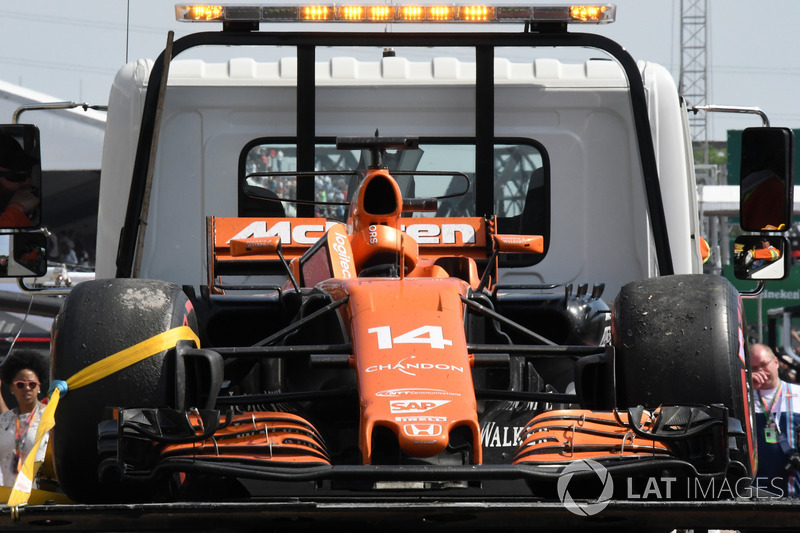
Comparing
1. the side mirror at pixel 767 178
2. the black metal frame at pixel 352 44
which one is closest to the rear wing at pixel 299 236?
the black metal frame at pixel 352 44

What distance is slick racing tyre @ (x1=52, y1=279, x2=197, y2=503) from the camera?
351cm

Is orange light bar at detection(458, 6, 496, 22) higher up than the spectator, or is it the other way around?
orange light bar at detection(458, 6, 496, 22)

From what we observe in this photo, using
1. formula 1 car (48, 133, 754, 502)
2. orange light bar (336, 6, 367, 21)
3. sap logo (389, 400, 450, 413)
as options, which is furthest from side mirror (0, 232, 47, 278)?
sap logo (389, 400, 450, 413)

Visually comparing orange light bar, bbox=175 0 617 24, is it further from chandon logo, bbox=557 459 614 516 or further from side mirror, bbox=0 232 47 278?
chandon logo, bbox=557 459 614 516

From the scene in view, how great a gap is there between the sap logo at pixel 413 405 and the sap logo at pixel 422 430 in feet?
0.20

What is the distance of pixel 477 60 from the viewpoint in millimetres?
5477

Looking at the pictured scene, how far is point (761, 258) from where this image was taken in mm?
5242

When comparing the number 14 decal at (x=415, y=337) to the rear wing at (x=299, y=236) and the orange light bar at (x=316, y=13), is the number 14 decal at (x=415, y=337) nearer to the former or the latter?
the orange light bar at (x=316, y=13)

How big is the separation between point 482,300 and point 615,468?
95 cm

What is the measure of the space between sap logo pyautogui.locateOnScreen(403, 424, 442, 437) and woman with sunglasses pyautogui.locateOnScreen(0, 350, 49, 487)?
324cm

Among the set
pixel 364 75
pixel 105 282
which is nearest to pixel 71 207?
pixel 364 75

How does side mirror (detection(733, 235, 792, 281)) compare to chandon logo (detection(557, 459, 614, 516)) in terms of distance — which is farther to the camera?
side mirror (detection(733, 235, 792, 281))

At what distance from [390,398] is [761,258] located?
2.48m

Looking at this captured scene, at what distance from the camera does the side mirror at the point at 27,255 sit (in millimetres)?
5016
